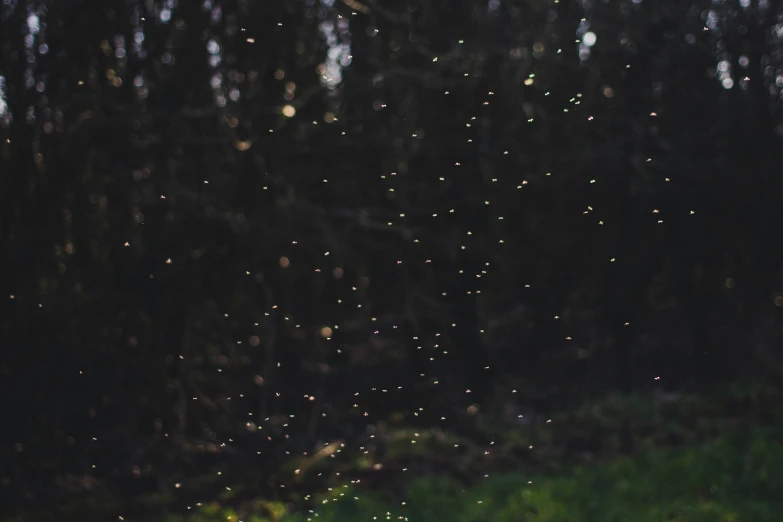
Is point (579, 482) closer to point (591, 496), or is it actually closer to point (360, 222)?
point (591, 496)

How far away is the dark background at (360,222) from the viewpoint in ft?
11.0

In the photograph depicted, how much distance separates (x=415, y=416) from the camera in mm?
3951

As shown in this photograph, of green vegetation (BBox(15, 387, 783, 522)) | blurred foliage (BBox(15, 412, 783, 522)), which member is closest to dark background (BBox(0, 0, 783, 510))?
green vegetation (BBox(15, 387, 783, 522))

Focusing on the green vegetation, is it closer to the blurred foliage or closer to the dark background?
the blurred foliage

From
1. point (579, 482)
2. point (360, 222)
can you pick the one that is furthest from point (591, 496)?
point (360, 222)

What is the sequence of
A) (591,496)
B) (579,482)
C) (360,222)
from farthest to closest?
(360,222) < (579,482) < (591,496)

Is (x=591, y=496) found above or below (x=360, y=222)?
below

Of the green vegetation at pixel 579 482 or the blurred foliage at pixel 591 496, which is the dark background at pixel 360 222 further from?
the blurred foliage at pixel 591 496

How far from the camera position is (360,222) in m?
3.78

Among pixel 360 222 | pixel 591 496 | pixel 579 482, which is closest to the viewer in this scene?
pixel 591 496

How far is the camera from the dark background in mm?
Answer: 3340

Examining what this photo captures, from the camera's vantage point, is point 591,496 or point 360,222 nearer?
point 591,496

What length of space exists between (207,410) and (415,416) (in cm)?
113

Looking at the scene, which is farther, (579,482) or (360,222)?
(360,222)
